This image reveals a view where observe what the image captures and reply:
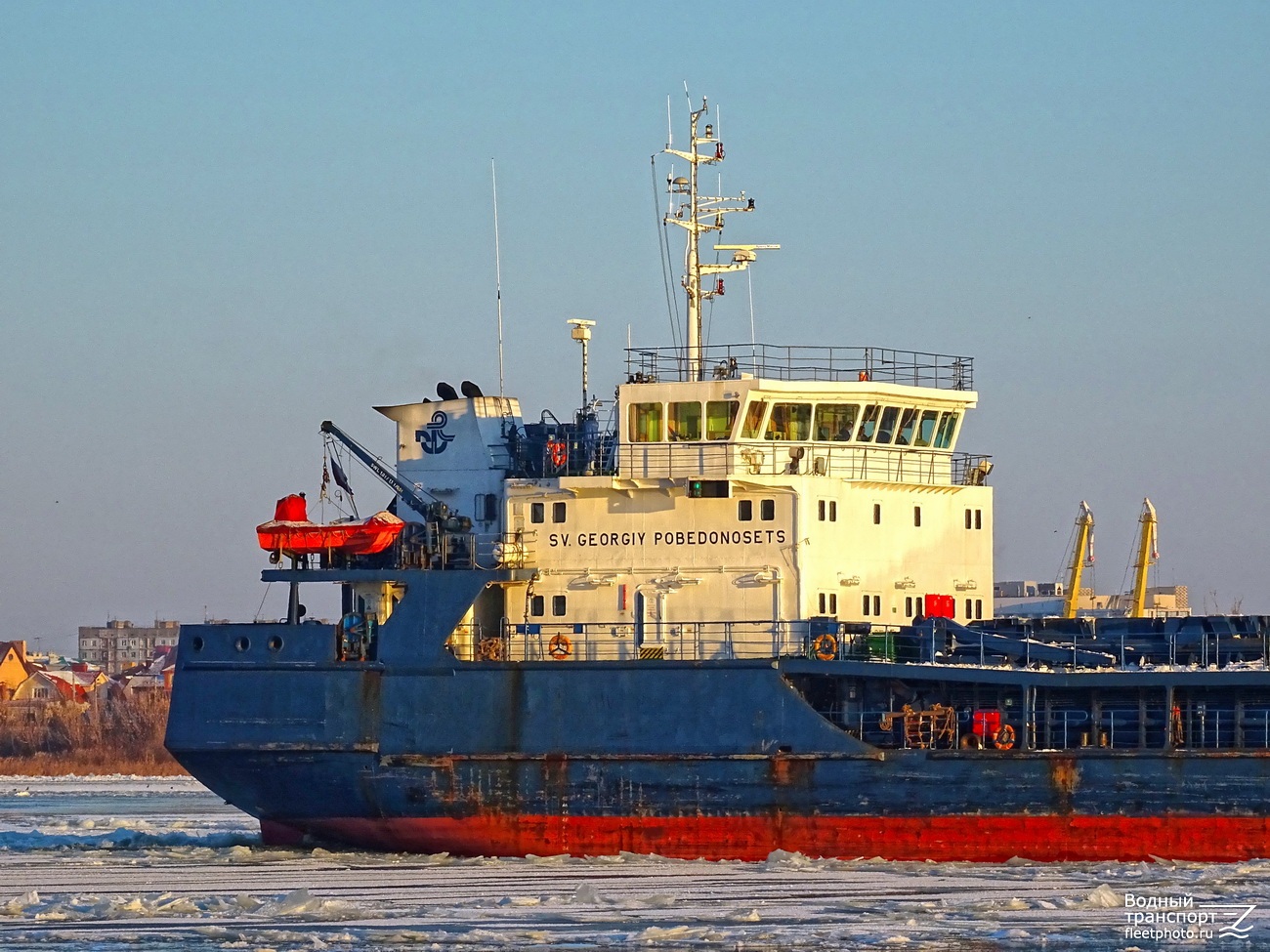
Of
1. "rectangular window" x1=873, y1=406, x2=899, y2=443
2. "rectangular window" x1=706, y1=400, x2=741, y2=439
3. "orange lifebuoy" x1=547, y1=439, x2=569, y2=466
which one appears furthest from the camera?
"rectangular window" x1=873, y1=406, x2=899, y2=443

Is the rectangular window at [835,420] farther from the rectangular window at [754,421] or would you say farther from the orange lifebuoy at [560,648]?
the orange lifebuoy at [560,648]

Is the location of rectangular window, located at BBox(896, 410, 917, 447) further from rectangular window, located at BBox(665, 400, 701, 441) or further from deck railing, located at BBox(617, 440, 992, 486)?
rectangular window, located at BBox(665, 400, 701, 441)

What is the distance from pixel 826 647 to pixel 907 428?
3.87 meters

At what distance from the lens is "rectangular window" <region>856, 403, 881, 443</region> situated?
88.1ft

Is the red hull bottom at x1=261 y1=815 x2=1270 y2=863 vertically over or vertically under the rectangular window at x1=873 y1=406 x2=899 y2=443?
under

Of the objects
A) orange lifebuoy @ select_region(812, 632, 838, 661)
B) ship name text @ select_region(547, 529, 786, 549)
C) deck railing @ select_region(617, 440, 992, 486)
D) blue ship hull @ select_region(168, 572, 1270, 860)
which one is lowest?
blue ship hull @ select_region(168, 572, 1270, 860)

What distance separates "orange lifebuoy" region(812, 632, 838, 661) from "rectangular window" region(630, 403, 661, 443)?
3521 millimetres

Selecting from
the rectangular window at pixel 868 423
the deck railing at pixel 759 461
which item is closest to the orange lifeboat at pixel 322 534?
the deck railing at pixel 759 461

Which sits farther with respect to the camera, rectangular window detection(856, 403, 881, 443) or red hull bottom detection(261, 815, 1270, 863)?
rectangular window detection(856, 403, 881, 443)

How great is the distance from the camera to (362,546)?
1045 inches

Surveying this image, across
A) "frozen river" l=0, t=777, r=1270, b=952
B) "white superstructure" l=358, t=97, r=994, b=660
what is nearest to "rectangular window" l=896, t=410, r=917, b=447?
"white superstructure" l=358, t=97, r=994, b=660

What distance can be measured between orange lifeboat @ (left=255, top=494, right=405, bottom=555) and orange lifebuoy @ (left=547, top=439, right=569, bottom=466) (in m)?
2.10

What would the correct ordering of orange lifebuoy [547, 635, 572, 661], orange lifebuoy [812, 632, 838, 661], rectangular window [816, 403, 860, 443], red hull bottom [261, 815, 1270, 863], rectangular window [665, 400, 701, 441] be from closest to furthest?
1. red hull bottom [261, 815, 1270, 863]
2. orange lifebuoy [812, 632, 838, 661]
3. orange lifebuoy [547, 635, 572, 661]
4. rectangular window [665, 400, 701, 441]
5. rectangular window [816, 403, 860, 443]

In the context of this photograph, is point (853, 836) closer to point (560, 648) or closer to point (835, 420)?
point (560, 648)
